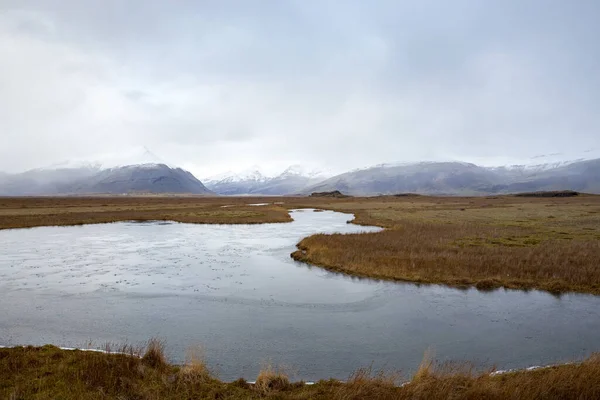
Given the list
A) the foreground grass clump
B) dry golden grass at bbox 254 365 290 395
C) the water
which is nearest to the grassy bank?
dry golden grass at bbox 254 365 290 395

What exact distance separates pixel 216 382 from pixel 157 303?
10621mm

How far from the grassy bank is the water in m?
1.73

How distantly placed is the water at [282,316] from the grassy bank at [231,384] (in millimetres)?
1731

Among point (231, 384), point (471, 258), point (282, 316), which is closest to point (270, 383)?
point (231, 384)

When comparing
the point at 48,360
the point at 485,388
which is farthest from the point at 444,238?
the point at 48,360

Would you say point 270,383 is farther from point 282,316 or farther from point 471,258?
point 471,258

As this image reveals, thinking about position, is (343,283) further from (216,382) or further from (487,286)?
(216,382)

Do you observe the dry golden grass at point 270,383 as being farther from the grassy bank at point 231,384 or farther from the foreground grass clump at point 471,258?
the foreground grass clump at point 471,258

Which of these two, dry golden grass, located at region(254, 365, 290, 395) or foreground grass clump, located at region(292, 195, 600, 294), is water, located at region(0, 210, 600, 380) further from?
foreground grass clump, located at region(292, 195, 600, 294)

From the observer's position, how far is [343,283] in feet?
81.5

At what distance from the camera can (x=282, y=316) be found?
18.1m

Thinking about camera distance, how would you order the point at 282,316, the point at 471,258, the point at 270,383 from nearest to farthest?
the point at 270,383 → the point at 282,316 → the point at 471,258

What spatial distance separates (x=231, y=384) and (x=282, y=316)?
299 inches

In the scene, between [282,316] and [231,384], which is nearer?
[231,384]
